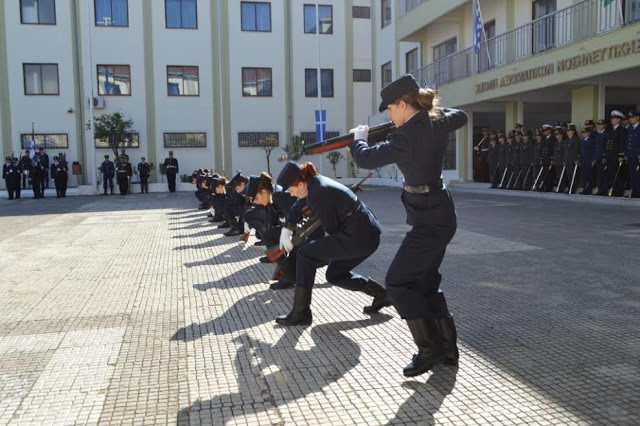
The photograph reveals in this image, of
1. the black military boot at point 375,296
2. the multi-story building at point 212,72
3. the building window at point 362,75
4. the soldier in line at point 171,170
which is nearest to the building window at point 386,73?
the multi-story building at point 212,72

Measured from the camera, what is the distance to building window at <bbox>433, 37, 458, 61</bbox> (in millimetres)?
23781

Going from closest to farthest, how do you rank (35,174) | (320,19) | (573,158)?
(573,158) < (35,174) < (320,19)

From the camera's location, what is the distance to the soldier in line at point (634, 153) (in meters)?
13.1

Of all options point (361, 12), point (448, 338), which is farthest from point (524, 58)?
point (361, 12)

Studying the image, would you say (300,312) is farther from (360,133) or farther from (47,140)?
(47,140)

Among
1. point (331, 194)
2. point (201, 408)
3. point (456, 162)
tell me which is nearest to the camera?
point (201, 408)

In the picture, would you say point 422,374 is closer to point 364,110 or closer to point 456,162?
point 456,162

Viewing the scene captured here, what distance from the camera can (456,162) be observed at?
2409 cm

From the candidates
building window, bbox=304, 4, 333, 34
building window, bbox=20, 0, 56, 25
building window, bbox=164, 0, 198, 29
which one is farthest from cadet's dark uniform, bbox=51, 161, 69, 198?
building window, bbox=304, 4, 333, 34

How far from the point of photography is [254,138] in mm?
32000

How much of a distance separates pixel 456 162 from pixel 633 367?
69.6 ft

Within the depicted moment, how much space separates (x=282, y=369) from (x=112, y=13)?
3058 cm

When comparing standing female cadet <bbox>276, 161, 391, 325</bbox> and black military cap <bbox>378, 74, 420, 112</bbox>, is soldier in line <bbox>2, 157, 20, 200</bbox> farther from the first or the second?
black military cap <bbox>378, 74, 420, 112</bbox>

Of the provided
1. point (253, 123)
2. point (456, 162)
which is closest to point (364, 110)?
point (253, 123)
